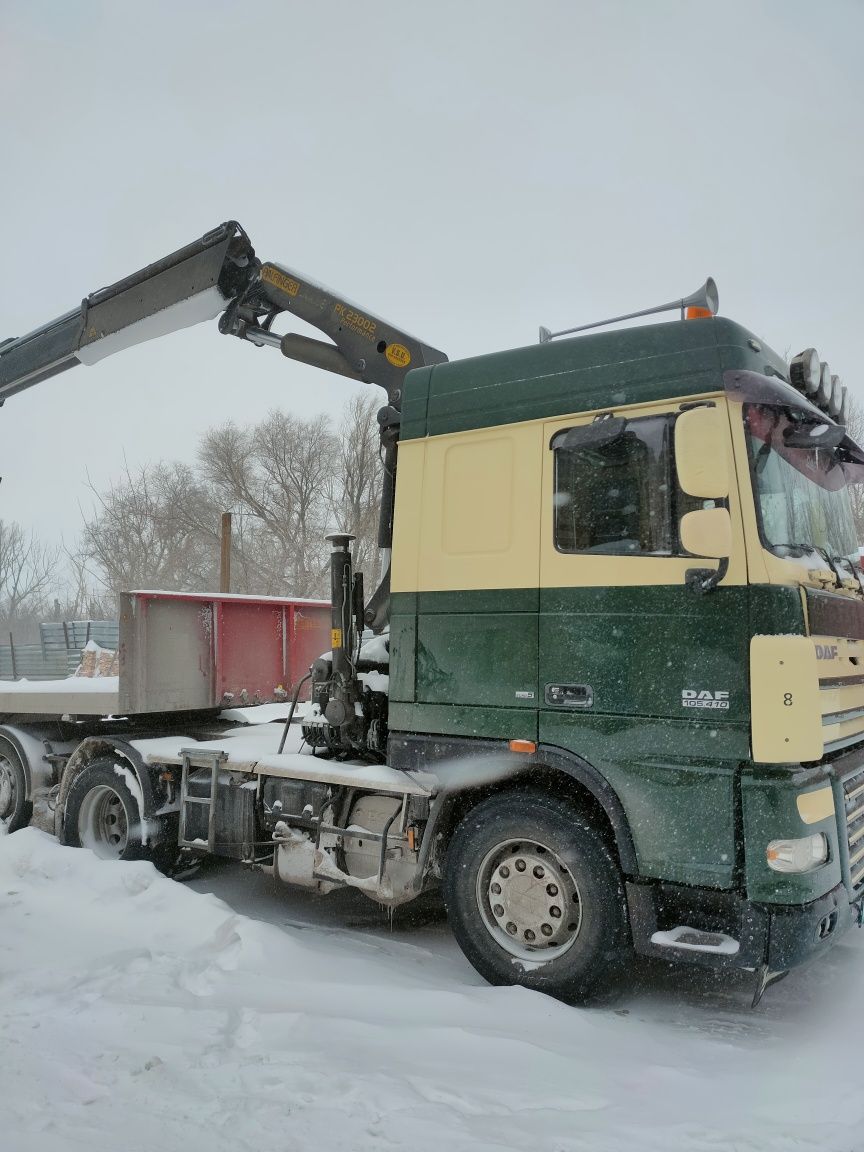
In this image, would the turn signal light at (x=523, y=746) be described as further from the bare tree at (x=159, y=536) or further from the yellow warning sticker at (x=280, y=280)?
the bare tree at (x=159, y=536)

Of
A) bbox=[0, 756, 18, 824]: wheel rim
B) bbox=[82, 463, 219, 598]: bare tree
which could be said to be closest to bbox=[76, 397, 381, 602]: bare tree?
bbox=[82, 463, 219, 598]: bare tree

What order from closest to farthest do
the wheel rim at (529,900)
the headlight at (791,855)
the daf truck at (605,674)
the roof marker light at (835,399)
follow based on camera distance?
the headlight at (791,855)
the daf truck at (605,674)
the wheel rim at (529,900)
the roof marker light at (835,399)

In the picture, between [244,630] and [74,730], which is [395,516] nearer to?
[244,630]

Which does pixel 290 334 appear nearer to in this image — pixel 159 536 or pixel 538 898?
pixel 538 898

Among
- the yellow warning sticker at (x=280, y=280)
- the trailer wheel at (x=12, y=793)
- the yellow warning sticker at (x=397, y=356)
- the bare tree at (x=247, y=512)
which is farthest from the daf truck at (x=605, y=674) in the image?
the bare tree at (x=247, y=512)

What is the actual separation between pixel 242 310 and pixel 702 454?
4.03 meters

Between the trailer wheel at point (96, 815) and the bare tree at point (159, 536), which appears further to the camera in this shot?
the bare tree at point (159, 536)

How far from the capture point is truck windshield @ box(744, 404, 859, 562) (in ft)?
12.3

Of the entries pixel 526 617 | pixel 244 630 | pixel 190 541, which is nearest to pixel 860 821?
pixel 526 617

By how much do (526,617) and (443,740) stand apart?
814 millimetres

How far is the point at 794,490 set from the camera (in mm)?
4043

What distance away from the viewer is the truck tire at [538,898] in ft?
12.7

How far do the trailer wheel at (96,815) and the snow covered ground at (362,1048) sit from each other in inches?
54.0

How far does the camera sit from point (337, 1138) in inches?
106
